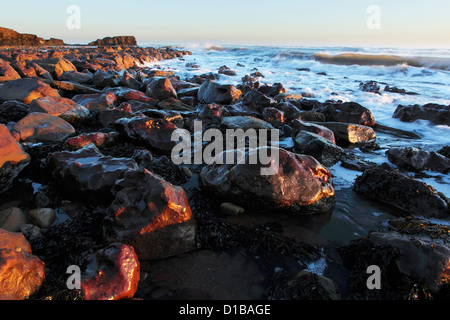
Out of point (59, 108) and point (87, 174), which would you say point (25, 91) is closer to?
point (59, 108)

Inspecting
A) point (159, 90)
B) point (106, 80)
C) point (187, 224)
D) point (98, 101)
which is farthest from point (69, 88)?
point (187, 224)

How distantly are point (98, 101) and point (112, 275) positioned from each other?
579cm

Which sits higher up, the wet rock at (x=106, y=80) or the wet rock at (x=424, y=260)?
the wet rock at (x=106, y=80)

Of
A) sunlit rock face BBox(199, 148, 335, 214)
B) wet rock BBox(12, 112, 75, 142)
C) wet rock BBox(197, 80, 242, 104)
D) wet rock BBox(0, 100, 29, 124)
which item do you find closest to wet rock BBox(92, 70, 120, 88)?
wet rock BBox(197, 80, 242, 104)

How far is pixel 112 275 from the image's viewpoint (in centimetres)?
203

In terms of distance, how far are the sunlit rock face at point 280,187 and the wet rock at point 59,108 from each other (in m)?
4.17

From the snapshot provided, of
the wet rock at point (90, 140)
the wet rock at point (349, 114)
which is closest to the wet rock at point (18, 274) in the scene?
the wet rock at point (90, 140)

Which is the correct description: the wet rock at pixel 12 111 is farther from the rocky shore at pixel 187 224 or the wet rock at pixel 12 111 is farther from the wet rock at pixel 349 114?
the wet rock at pixel 349 114

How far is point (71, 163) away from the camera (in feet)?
10.6

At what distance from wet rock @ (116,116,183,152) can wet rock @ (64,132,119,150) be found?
29 cm

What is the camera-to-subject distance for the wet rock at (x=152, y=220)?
2.45m
